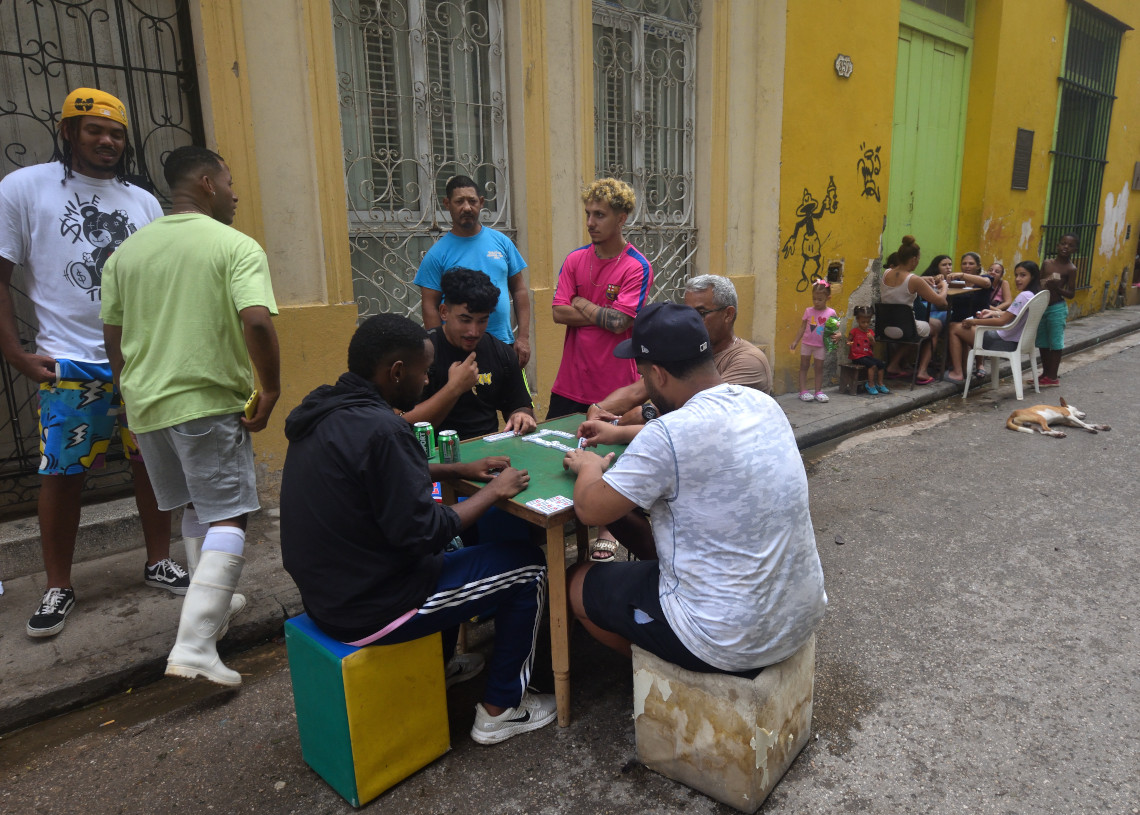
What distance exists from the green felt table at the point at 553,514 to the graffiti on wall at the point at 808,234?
509cm

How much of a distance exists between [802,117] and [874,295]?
2.36 metres

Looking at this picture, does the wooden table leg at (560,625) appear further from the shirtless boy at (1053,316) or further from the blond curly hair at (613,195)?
the shirtless boy at (1053,316)

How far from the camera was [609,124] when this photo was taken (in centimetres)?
628

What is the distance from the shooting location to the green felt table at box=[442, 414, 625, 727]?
2.52 metres

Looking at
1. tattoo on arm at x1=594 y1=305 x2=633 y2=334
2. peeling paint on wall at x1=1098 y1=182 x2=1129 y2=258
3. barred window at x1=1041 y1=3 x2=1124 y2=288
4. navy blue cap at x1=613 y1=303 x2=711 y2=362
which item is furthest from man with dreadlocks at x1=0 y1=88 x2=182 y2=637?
peeling paint on wall at x1=1098 y1=182 x2=1129 y2=258

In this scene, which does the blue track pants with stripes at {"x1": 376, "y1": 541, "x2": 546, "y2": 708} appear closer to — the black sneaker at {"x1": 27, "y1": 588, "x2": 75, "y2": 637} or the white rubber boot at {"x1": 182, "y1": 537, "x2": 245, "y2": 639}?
the white rubber boot at {"x1": 182, "y1": 537, "x2": 245, "y2": 639}

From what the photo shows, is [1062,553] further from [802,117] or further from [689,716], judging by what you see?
[802,117]

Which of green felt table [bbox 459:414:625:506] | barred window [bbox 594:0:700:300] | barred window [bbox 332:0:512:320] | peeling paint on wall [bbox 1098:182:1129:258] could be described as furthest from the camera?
peeling paint on wall [bbox 1098:182:1129:258]

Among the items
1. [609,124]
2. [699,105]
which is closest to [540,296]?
[609,124]

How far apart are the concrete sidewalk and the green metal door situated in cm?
796

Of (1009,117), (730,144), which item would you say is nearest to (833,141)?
(730,144)

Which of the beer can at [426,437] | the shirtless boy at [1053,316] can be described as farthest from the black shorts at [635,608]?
the shirtless boy at [1053,316]

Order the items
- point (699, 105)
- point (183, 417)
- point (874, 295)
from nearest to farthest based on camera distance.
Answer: point (183, 417), point (699, 105), point (874, 295)

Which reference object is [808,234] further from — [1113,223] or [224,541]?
[1113,223]
